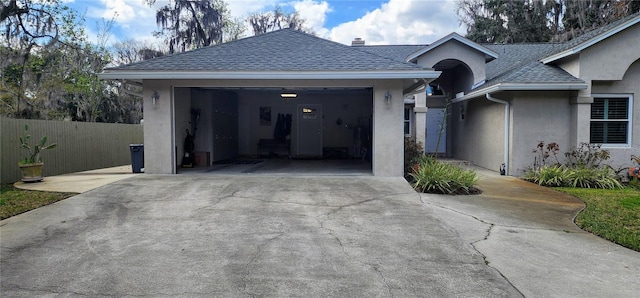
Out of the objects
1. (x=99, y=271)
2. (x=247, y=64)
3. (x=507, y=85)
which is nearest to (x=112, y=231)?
(x=99, y=271)

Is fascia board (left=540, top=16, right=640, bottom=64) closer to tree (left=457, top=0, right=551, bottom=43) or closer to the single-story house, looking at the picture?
the single-story house

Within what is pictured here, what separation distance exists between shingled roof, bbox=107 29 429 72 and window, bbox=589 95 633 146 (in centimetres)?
592

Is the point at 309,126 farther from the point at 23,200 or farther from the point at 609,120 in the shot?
the point at 23,200

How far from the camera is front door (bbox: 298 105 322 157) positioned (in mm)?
15664

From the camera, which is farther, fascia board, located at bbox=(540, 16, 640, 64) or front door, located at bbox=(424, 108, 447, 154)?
front door, located at bbox=(424, 108, 447, 154)

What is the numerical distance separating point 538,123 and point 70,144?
46.0 ft

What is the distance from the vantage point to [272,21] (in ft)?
101

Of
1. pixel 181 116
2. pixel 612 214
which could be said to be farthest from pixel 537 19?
pixel 181 116

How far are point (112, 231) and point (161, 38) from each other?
66.7 feet

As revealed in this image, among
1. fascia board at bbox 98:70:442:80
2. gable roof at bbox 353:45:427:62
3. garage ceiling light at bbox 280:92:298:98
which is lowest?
fascia board at bbox 98:70:442:80

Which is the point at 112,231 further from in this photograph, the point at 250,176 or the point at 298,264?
the point at 250,176

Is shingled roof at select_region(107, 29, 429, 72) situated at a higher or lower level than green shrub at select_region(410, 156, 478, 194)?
higher

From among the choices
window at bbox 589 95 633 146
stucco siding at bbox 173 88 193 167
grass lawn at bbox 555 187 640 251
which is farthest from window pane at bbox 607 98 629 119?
stucco siding at bbox 173 88 193 167

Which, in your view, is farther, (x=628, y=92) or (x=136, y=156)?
(x=628, y=92)
